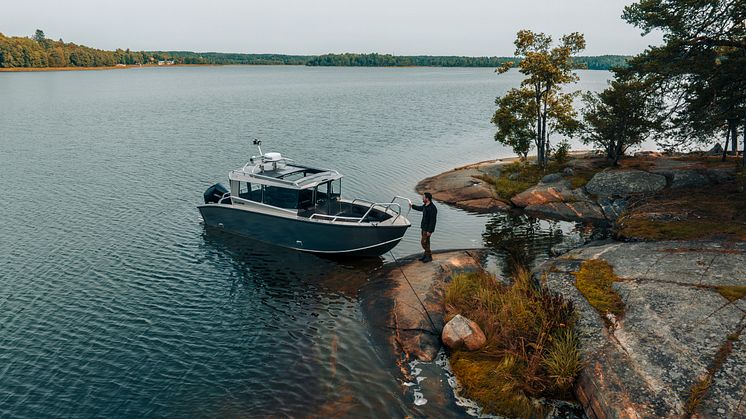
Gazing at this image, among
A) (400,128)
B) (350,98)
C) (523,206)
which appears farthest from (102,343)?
(350,98)

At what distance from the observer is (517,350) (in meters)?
13.7

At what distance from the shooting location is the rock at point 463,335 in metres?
14.4

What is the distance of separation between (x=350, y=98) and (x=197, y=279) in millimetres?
86172

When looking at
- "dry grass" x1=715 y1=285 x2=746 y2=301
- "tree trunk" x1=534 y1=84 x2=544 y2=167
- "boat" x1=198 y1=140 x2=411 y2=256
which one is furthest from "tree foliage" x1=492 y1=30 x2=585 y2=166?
"dry grass" x1=715 y1=285 x2=746 y2=301

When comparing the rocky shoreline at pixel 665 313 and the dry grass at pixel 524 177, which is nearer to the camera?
the rocky shoreline at pixel 665 313

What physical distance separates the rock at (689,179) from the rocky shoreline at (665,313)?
0.10m

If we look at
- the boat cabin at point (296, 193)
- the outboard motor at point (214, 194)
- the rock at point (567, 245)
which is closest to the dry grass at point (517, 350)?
the rock at point (567, 245)

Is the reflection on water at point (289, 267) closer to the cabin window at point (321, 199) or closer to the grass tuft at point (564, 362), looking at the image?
the cabin window at point (321, 199)

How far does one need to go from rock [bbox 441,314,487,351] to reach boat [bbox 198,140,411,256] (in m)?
6.87

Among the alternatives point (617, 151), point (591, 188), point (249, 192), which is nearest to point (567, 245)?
point (591, 188)

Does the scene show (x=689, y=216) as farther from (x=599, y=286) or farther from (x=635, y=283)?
(x=599, y=286)

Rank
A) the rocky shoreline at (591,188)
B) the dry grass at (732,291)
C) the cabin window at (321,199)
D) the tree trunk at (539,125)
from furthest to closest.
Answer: the tree trunk at (539,125), the rocky shoreline at (591,188), the cabin window at (321,199), the dry grass at (732,291)

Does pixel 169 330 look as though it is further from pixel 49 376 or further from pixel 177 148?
pixel 177 148

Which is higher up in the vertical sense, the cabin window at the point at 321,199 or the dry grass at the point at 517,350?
the cabin window at the point at 321,199
